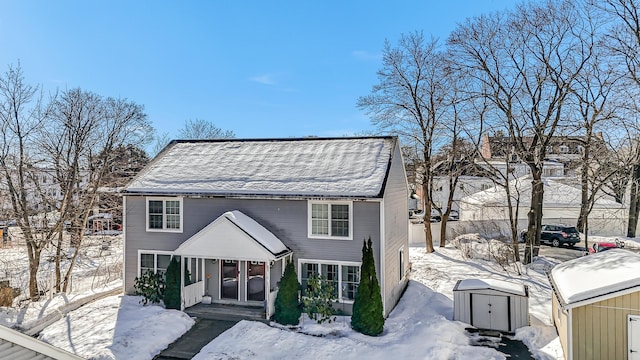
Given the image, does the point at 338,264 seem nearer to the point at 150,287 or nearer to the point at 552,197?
the point at 150,287

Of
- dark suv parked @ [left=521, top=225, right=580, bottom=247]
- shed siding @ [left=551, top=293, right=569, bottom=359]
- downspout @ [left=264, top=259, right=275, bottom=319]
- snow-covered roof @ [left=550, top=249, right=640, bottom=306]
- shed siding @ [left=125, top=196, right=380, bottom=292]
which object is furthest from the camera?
dark suv parked @ [left=521, top=225, right=580, bottom=247]

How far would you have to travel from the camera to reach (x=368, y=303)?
1220cm

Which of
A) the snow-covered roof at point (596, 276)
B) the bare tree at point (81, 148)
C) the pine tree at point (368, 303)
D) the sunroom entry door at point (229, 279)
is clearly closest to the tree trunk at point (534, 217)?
the snow-covered roof at point (596, 276)

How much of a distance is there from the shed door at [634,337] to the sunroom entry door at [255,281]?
11218 millimetres

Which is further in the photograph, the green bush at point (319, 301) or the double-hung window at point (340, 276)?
the double-hung window at point (340, 276)

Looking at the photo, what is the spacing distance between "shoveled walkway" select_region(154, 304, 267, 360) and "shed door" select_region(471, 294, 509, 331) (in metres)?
7.30

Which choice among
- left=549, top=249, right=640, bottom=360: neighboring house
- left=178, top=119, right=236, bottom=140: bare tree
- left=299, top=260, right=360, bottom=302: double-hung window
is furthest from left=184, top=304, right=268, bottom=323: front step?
left=178, top=119, right=236, bottom=140: bare tree

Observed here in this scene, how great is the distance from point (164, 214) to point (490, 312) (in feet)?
42.0

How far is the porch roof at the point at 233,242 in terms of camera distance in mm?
13266

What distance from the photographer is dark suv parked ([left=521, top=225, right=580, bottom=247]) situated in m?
25.5

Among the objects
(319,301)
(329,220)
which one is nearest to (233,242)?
(329,220)

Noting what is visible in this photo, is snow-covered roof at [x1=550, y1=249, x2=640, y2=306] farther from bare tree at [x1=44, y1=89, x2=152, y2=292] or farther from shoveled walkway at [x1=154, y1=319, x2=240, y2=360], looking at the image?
bare tree at [x1=44, y1=89, x2=152, y2=292]

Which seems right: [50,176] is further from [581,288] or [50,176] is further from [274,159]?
[581,288]

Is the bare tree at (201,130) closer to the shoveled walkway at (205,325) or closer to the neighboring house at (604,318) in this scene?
the shoveled walkway at (205,325)
